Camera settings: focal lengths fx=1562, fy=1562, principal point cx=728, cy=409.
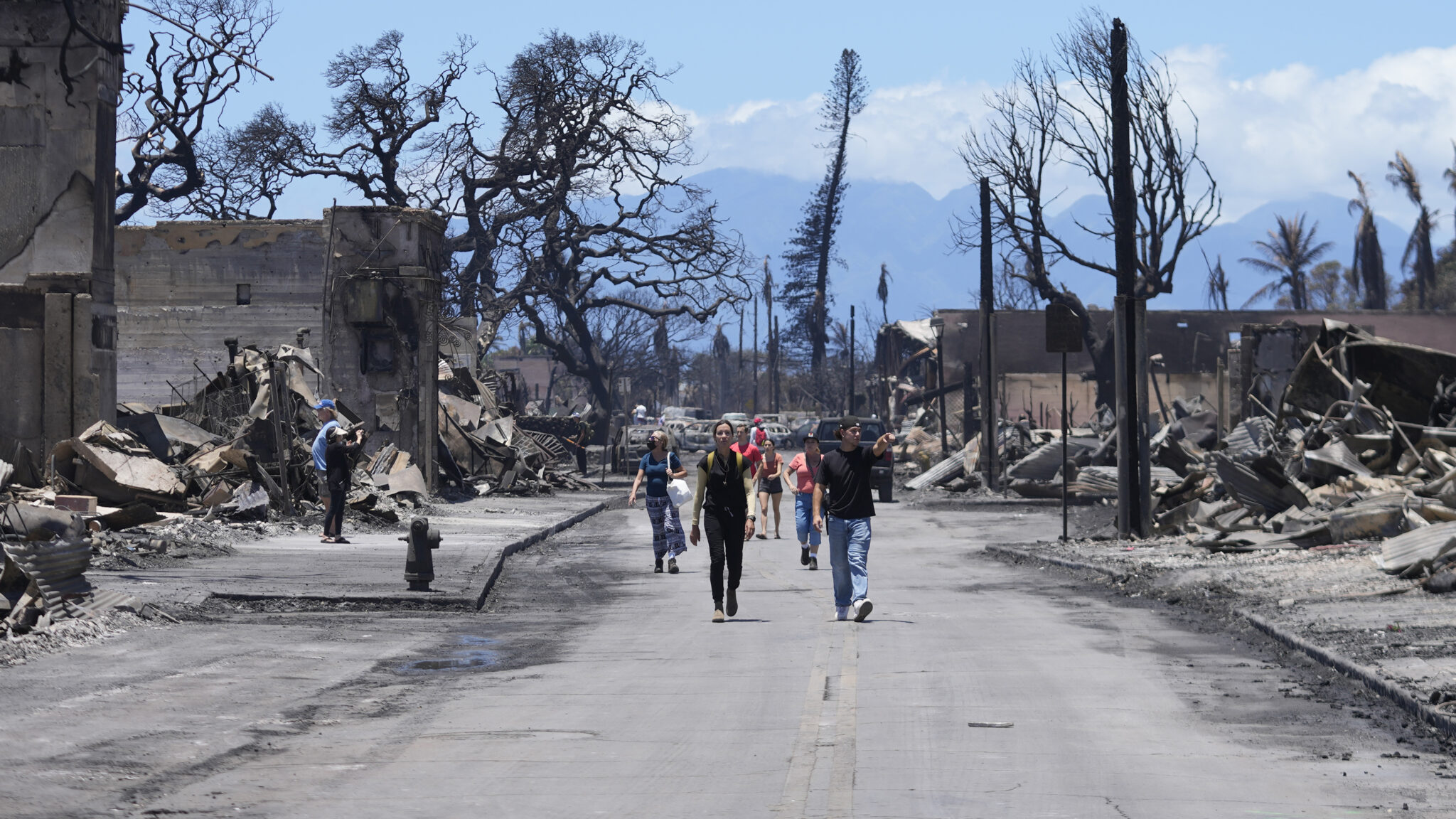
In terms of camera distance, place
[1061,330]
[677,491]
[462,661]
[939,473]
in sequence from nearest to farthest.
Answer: [462,661] < [677,491] < [1061,330] < [939,473]

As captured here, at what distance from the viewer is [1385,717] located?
8875 mm

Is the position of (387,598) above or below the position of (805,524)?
below

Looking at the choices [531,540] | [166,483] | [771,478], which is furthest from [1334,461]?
[166,483]

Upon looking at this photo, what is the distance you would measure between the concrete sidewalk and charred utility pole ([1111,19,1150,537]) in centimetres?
903

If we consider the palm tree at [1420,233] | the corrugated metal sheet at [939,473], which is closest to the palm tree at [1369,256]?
the palm tree at [1420,233]

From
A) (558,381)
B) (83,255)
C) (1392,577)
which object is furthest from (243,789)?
(558,381)

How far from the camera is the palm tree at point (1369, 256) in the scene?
283 feet

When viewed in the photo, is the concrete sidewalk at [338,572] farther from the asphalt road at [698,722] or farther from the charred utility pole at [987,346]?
the charred utility pole at [987,346]

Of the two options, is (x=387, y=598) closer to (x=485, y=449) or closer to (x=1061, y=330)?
(x=1061, y=330)

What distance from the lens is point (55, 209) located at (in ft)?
71.4

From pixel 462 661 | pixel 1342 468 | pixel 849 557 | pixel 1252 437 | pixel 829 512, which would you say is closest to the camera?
pixel 462 661

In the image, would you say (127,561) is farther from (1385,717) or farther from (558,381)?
(558,381)

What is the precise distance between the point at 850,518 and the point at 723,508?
3.81 ft

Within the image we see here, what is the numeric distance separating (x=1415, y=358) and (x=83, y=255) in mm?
19829
